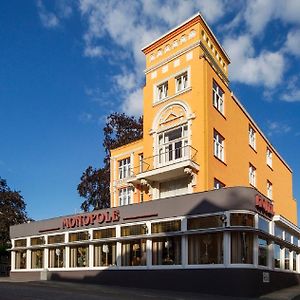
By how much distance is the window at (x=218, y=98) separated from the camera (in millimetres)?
33344

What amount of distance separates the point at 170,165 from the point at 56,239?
10.6m

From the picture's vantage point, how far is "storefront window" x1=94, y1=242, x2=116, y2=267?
3103 centimetres

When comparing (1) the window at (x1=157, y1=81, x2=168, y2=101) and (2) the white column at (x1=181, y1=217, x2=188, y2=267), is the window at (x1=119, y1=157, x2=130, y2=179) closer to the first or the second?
(1) the window at (x1=157, y1=81, x2=168, y2=101)

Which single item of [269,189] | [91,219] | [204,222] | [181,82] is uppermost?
[181,82]

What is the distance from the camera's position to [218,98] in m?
34.0

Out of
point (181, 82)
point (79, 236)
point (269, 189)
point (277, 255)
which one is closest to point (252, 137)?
point (269, 189)

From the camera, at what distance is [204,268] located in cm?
2544

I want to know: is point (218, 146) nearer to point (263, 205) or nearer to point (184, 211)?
point (184, 211)

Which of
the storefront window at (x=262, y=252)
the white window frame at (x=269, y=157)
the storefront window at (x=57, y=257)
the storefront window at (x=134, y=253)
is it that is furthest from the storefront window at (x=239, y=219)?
the white window frame at (x=269, y=157)

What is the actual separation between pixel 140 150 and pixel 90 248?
9947 millimetres

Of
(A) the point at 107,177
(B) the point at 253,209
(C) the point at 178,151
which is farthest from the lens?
(A) the point at 107,177

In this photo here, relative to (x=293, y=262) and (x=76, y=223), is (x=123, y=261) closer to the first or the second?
(x=76, y=223)

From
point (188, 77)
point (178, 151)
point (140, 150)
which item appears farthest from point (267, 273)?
point (140, 150)

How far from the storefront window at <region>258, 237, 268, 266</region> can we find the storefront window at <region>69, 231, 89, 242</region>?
12.2 metres
